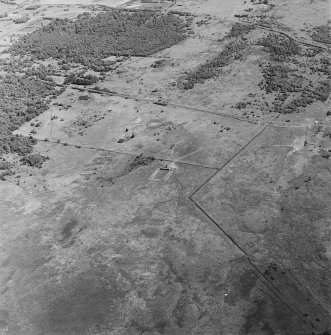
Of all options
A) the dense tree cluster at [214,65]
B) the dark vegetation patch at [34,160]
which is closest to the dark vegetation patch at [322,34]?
the dense tree cluster at [214,65]

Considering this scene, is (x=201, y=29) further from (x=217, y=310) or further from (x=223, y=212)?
(x=217, y=310)

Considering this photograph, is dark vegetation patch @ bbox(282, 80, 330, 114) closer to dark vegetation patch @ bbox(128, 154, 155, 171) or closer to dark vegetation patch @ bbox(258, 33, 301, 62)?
dark vegetation patch @ bbox(258, 33, 301, 62)

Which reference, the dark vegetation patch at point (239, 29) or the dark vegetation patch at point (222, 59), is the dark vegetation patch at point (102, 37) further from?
the dark vegetation patch at point (222, 59)

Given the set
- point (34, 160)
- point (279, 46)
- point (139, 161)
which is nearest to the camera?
point (139, 161)

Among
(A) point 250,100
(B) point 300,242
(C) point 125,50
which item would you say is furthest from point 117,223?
(C) point 125,50

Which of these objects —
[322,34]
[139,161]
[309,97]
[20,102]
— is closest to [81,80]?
[20,102]

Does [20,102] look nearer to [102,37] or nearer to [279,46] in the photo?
[102,37]
